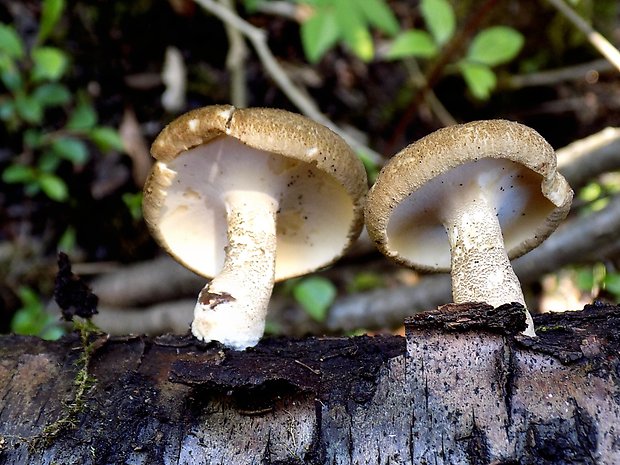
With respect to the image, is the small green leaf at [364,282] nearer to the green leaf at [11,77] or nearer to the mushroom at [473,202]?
the mushroom at [473,202]

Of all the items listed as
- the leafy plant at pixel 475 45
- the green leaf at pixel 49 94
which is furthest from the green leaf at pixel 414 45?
the green leaf at pixel 49 94

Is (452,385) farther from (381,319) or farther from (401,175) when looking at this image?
(381,319)

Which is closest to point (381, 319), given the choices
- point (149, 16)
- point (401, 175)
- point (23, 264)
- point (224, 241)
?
point (224, 241)

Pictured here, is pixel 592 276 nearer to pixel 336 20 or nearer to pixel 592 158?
pixel 592 158

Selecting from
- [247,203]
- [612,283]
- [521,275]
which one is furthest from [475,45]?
[247,203]

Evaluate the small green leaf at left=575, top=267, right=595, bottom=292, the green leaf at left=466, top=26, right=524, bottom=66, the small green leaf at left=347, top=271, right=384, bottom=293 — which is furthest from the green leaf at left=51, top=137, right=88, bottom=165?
the small green leaf at left=575, top=267, right=595, bottom=292
